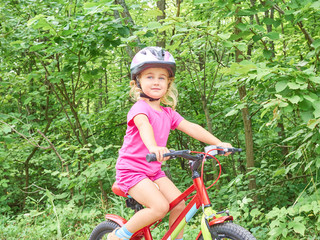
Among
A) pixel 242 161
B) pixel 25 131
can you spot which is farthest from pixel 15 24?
pixel 242 161

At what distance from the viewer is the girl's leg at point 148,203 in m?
2.38

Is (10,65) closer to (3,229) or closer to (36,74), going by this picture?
(36,74)


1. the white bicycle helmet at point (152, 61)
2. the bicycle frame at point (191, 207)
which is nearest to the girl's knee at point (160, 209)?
the bicycle frame at point (191, 207)

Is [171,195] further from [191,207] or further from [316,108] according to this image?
[316,108]

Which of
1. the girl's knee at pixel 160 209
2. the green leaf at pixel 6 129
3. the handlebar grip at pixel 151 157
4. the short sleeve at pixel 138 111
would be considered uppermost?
the short sleeve at pixel 138 111

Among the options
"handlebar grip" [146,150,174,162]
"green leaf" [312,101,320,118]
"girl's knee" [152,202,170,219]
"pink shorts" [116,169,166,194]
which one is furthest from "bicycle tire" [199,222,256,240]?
"green leaf" [312,101,320,118]

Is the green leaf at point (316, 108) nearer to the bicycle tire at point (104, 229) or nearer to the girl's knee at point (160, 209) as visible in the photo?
the girl's knee at point (160, 209)

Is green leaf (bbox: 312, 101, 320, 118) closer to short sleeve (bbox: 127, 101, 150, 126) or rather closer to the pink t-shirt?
the pink t-shirt

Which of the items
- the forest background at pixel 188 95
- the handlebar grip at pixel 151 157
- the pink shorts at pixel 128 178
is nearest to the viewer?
the handlebar grip at pixel 151 157

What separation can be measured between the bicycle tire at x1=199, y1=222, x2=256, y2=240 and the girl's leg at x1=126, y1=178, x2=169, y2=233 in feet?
1.40

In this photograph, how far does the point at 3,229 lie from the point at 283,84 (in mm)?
4254

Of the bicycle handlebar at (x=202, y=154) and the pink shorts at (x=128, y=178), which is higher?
the bicycle handlebar at (x=202, y=154)

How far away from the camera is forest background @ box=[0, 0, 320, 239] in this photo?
3.01 metres

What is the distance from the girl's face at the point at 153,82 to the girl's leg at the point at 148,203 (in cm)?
64
